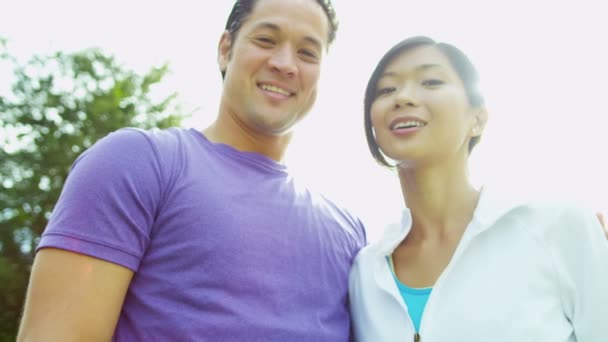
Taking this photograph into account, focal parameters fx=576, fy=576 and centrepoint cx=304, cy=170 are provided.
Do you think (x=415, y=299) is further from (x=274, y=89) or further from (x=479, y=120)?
(x=274, y=89)

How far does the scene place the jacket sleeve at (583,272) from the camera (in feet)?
6.99

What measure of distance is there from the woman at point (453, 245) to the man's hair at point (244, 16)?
1.37ft

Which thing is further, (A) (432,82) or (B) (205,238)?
(A) (432,82)

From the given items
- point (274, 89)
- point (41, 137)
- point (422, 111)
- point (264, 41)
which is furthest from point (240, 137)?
point (41, 137)

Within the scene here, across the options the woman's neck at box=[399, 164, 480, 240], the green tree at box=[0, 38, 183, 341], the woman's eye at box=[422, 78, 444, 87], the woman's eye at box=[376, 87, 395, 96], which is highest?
the woman's eye at box=[422, 78, 444, 87]

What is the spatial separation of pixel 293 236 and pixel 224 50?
117 centimetres

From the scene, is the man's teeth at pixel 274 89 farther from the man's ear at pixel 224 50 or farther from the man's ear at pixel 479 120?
the man's ear at pixel 479 120

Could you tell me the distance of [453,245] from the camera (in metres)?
2.48

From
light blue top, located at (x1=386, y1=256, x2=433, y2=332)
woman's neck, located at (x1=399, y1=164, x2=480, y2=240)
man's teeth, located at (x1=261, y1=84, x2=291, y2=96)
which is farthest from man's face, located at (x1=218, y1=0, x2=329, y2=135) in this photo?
light blue top, located at (x1=386, y1=256, x2=433, y2=332)

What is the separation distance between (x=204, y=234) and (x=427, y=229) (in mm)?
1072

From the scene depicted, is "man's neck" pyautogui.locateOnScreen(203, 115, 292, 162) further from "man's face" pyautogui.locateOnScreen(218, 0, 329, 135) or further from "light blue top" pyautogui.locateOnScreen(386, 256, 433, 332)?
"light blue top" pyautogui.locateOnScreen(386, 256, 433, 332)

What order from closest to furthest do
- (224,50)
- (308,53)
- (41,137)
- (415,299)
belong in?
(415,299) → (308,53) → (224,50) → (41,137)

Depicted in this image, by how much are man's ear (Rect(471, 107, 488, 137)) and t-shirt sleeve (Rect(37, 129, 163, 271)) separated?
1466mm

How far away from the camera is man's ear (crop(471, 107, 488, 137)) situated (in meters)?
2.70
